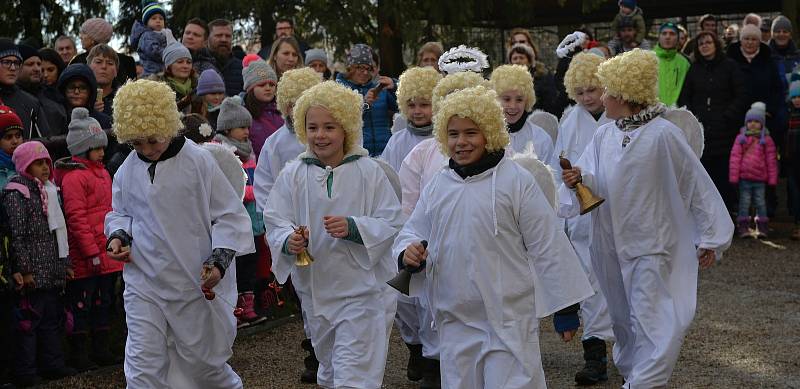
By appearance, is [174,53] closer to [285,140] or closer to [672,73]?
[285,140]

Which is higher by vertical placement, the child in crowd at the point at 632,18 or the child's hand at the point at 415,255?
the child in crowd at the point at 632,18

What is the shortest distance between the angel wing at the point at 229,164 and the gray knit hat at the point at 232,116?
2535 mm

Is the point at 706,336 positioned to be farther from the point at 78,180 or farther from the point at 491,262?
the point at 78,180

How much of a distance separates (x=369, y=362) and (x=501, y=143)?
141 centimetres

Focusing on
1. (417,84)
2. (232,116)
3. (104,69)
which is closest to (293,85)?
(417,84)

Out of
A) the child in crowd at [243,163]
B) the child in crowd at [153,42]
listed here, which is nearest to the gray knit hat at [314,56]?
the child in crowd at [153,42]

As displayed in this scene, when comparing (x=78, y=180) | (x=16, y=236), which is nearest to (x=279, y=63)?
(x=78, y=180)

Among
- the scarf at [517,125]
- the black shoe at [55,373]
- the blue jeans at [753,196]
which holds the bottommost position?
the blue jeans at [753,196]

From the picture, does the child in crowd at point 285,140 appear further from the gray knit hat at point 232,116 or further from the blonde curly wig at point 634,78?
the blonde curly wig at point 634,78

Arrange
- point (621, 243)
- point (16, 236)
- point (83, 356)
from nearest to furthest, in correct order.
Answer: point (621, 243) → point (16, 236) → point (83, 356)

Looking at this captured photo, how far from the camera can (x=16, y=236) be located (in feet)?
25.0

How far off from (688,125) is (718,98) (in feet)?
22.8

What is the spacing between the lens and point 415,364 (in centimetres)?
799

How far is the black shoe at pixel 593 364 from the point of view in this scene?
759 centimetres
